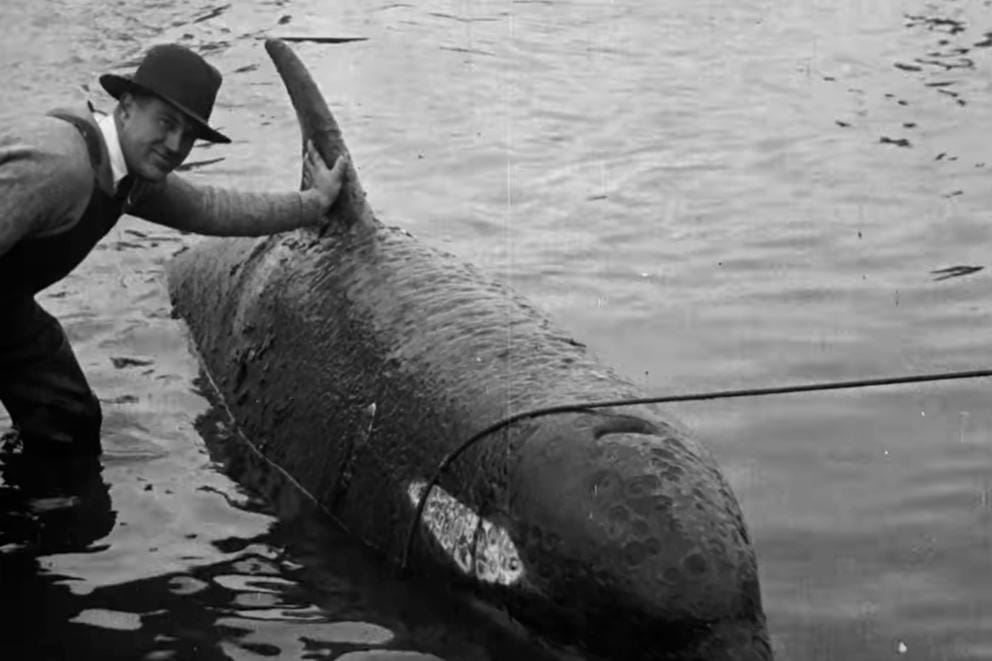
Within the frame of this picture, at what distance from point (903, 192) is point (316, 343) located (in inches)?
235

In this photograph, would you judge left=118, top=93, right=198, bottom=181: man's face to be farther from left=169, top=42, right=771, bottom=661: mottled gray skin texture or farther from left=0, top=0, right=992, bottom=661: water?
left=0, top=0, right=992, bottom=661: water

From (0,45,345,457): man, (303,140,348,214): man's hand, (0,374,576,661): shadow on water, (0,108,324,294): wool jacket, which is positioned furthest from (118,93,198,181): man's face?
(0,374,576,661): shadow on water

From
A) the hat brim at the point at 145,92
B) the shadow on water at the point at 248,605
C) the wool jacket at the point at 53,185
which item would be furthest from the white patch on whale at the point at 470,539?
the wool jacket at the point at 53,185

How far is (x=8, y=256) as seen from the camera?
747 cm

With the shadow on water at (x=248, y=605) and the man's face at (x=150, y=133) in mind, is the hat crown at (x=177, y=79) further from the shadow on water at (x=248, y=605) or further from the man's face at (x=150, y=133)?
the shadow on water at (x=248, y=605)

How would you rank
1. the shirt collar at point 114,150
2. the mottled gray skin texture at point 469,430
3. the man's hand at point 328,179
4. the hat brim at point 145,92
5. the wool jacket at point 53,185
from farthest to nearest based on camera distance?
the man's hand at point 328,179, the shirt collar at point 114,150, the hat brim at point 145,92, the wool jacket at point 53,185, the mottled gray skin texture at point 469,430

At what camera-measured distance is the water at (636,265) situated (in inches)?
289

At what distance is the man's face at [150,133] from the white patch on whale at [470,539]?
5.85 feet

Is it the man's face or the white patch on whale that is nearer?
the white patch on whale

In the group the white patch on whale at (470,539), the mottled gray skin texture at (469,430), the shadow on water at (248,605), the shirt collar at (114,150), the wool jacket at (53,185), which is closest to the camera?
the mottled gray skin texture at (469,430)

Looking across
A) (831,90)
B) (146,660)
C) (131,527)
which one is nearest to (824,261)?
(831,90)

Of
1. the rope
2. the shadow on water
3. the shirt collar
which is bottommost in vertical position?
the shadow on water

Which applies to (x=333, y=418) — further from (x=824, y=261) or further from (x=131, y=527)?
(x=824, y=261)

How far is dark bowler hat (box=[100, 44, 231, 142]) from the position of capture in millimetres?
7238
